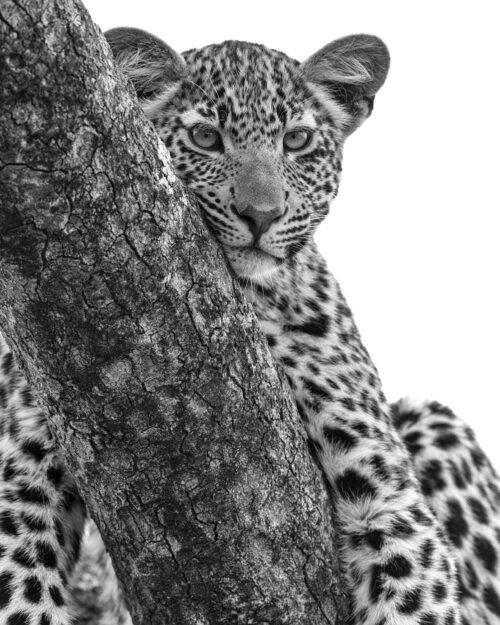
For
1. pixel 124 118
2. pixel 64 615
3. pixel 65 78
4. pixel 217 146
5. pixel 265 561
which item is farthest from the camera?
pixel 217 146

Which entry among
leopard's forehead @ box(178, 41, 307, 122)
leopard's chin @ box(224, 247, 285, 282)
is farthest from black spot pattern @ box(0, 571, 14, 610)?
leopard's forehead @ box(178, 41, 307, 122)

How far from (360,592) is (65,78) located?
136 inches

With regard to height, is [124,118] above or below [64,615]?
above

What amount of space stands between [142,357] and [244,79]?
104 inches

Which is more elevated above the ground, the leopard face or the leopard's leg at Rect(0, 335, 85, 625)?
the leopard face

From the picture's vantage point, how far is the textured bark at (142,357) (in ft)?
12.5

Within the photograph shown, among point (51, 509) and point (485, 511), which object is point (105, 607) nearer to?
point (51, 509)

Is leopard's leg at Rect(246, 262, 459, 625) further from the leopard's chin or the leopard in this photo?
the leopard's chin

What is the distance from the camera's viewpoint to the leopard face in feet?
19.2

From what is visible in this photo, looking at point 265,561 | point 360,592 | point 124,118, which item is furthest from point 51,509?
point 124,118

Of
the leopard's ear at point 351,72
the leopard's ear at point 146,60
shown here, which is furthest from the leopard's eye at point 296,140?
the leopard's ear at point 146,60

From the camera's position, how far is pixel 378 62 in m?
7.36

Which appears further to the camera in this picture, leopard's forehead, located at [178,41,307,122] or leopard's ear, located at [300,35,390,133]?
leopard's ear, located at [300,35,390,133]

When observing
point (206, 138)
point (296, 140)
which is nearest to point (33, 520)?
point (206, 138)
